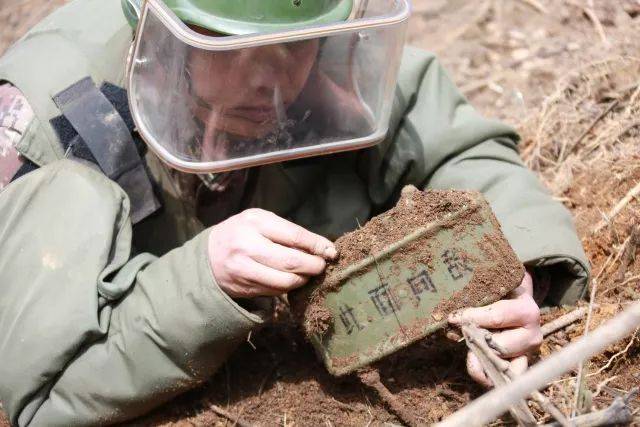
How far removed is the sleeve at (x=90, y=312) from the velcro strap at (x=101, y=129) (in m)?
0.06

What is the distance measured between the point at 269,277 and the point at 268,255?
0.15 feet

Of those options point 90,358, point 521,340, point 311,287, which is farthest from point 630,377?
point 90,358

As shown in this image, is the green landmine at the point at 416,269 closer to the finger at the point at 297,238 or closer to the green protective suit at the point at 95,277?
the finger at the point at 297,238

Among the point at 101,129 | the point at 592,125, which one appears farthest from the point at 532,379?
the point at 592,125

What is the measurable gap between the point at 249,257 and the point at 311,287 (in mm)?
151

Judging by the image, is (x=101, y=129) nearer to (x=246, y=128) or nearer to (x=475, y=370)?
(x=246, y=128)

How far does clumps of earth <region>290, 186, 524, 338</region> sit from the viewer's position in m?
1.72

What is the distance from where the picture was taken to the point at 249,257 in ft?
5.71

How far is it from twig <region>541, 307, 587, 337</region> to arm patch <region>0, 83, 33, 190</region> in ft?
4.50

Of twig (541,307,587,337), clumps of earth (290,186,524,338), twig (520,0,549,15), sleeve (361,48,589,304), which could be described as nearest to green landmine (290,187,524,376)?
clumps of earth (290,186,524,338)

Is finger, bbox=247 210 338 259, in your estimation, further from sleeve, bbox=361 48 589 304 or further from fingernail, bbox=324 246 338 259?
sleeve, bbox=361 48 589 304

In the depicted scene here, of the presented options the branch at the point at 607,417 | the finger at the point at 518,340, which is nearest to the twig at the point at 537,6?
the finger at the point at 518,340

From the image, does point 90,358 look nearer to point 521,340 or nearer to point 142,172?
point 142,172

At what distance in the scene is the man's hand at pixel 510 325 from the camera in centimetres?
174
